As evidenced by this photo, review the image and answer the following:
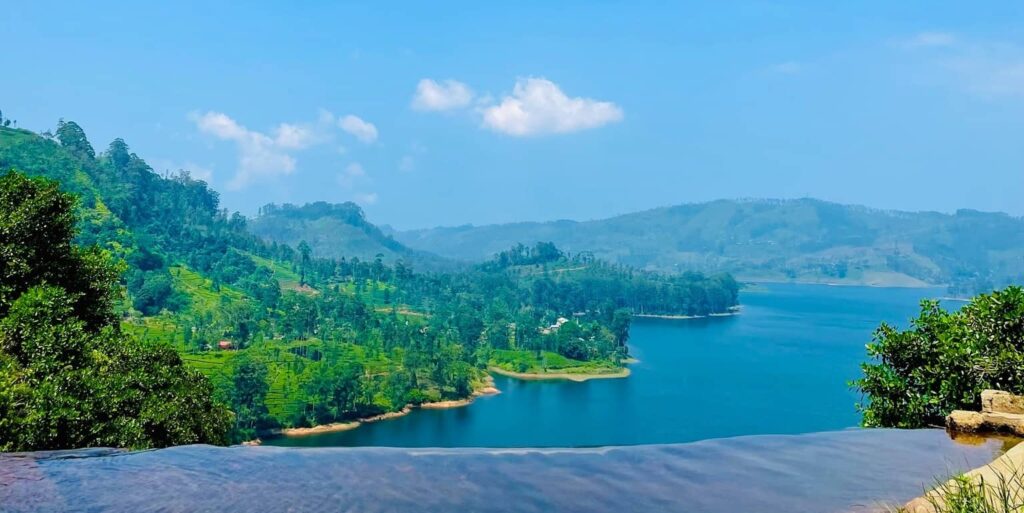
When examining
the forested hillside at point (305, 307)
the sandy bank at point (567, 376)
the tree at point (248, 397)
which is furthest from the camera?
the sandy bank at point (567, 376)

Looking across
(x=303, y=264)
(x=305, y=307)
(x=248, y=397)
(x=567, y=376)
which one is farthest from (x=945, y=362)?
(x=303, y=264)

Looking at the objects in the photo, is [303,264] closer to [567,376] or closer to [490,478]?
[567,376]

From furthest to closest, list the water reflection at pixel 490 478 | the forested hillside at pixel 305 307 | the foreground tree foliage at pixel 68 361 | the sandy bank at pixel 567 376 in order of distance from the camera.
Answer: the sandy bank at pixel 567 376
the forested hillside at pixel 305 307
the foreground tree foliage at pixel 68 361
the water reflection at pixel 490 478

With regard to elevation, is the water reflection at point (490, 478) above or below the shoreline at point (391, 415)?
above

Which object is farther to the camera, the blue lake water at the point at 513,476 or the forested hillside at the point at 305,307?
the forested hillside at the point at 305,307

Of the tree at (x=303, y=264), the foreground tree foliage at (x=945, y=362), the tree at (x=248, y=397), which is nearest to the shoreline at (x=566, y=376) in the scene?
the tree at (x=248, y=397)

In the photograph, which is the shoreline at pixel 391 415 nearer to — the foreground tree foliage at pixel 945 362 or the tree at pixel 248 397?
the tree at pixel 248 397

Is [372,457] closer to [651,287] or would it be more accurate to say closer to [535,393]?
[535,393]

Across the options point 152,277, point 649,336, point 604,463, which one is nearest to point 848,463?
point 604,463
